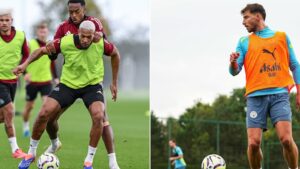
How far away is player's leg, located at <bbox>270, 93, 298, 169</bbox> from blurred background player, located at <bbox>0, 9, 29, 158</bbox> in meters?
4.77

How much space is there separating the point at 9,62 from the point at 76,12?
2.39 meters

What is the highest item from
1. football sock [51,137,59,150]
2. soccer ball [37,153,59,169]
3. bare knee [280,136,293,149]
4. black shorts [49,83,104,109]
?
black shorts [49,83,104,109]

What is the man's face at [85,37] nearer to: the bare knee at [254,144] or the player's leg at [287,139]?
the bare knee at [254,144]

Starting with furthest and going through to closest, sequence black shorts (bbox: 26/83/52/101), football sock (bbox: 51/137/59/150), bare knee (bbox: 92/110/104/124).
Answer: black shorts (bbox: 26/83/52/101)
football sock (bbox: 51/137/59/150)
bare knee (bbox: 92/110/104/124)

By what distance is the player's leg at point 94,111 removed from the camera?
1024 cm

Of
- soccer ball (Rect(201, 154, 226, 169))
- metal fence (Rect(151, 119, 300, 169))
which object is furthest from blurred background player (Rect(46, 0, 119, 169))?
metal fence (Rect(151, 119, 300, 169))

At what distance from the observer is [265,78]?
32.3 ft

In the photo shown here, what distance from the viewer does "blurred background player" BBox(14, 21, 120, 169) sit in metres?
10.3

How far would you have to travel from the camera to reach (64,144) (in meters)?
16.5

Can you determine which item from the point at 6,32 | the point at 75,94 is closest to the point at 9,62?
the point at 6,32

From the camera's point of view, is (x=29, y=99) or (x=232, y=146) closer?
(x=29, y=99)

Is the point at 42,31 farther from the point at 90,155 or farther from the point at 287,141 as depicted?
the point at 287,141

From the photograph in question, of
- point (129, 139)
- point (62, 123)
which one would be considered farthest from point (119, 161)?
point (62, 123)

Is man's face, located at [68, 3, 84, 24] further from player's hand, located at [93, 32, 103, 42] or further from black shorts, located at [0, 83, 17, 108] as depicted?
black shorts, located at [0, 83, 17, 108]
